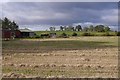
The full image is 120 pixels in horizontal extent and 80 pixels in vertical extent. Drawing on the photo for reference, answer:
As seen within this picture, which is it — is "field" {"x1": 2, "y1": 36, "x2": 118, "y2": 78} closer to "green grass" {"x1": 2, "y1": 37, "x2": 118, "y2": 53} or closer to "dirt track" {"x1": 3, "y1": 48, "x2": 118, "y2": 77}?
"dirt track" {"x1": 3, "y1": 48, "x2": 118, "y2": 77}

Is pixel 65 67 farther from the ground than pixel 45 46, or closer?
closer

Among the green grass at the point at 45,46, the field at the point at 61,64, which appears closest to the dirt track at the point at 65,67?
the field at the point at 61,64

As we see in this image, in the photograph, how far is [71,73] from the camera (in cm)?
988

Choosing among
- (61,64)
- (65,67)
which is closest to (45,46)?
(61,64)

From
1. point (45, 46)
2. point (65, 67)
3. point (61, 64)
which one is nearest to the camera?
point (65, 67)

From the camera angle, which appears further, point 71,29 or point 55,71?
point 71,29

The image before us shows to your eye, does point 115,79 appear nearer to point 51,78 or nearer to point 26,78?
point 51,78

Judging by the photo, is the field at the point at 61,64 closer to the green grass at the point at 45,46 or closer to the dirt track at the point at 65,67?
the dirt track at the point at 65,67

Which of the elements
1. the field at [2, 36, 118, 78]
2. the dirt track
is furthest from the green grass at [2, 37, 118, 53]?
the dirt track

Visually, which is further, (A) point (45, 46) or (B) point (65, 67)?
(A) point (45, 46)

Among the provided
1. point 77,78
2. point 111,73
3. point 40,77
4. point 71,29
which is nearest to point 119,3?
point 111,73

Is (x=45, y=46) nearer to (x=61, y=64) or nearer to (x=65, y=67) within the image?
(x=61, y=64)

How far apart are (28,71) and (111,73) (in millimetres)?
3048

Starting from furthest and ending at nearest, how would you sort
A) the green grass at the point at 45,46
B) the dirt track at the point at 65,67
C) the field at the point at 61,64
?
1. the green grass at the point at 45,46
2. the field at the point at 61,64
3. the dirt track at the point at 65,67
